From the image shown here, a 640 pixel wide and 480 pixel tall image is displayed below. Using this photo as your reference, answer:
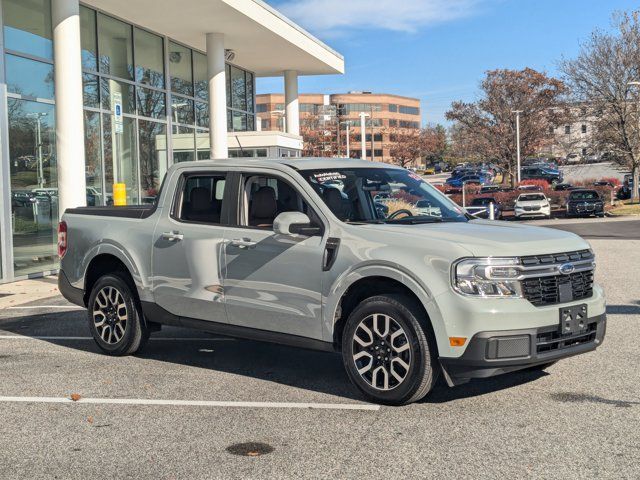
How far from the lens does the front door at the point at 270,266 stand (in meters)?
6.09

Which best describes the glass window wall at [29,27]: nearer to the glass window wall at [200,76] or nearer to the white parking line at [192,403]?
the glass window wall at [200,76]

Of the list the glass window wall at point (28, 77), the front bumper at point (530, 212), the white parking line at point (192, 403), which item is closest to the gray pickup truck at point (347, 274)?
the white parking line at point (192, 403)

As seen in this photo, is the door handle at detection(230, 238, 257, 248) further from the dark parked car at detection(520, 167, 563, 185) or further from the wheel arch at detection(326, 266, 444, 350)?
the dark parked car at detection(520, 167, 563, 185)

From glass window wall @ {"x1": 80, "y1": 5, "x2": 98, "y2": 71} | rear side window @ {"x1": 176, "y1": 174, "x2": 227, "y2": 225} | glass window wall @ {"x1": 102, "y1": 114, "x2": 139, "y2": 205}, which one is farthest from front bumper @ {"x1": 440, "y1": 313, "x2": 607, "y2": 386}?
glass window wall @ {"x1": 80, "y1": 5, "x2": 98, "y2": 71}

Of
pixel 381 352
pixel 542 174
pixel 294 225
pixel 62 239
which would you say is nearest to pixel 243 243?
pixel 294 225

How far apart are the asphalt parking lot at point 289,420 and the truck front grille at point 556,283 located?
78 centimetres

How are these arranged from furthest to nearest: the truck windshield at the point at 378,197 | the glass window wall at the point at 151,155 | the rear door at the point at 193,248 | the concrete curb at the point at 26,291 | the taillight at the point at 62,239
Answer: the glass window wall at the point at 151,155, the concrete curb at the point at 26,291, the taillight at the point at 62,239, the rear door at the point at 193,248, the truck windshield at the point at 378,197

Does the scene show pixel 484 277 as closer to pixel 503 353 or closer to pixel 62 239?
pixel 503 353

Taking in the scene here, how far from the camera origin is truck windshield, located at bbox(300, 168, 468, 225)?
6344mm

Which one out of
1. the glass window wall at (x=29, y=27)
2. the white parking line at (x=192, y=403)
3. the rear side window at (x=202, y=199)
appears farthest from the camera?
the glass window wall at (x=29, y=27)

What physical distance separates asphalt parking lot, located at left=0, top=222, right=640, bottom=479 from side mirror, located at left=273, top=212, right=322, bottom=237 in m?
1.27

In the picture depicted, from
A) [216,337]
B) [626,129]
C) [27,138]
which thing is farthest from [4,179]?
[626,129]

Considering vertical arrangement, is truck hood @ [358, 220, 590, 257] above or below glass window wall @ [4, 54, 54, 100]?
below

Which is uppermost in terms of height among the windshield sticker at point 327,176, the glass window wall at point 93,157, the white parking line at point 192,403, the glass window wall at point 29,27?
the glass window wall at point 29,27
